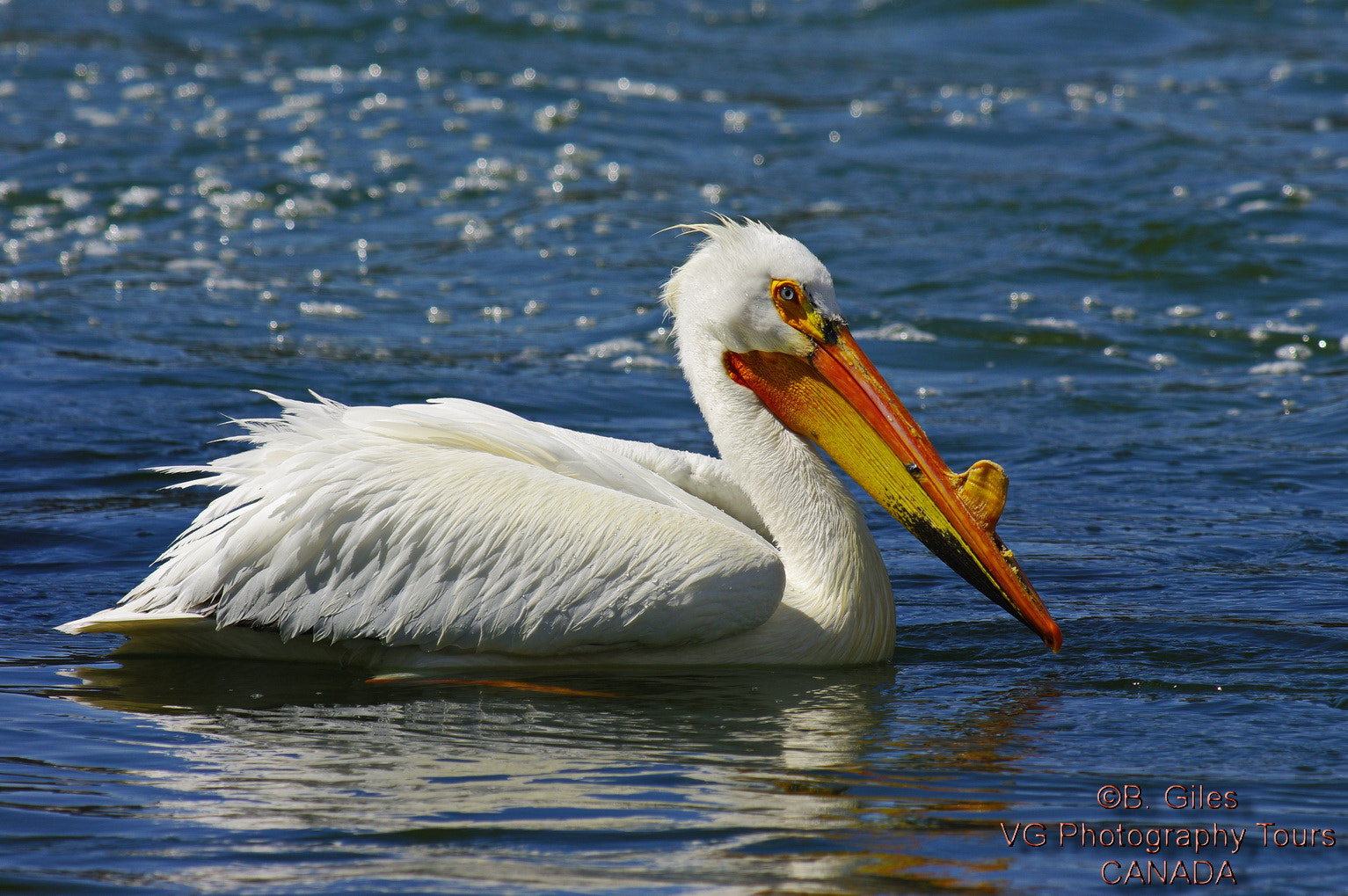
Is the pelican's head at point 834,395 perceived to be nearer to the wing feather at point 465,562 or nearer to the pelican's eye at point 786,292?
the pelican's eye at point 786,292

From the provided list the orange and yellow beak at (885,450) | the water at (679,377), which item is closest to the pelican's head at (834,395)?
the orange and yellow beak at (885,450)

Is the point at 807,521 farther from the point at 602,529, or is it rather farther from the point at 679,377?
the point at 679,377

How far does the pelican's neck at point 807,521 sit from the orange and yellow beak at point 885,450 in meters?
0.06

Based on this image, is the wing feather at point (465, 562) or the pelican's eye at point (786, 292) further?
the pelican's eye at point (786, 292)

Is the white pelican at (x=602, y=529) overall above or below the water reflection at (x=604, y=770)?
above

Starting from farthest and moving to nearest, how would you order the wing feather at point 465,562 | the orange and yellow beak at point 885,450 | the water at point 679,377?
1. the orange and yellow beak at point 885,450
2. the wing feather at point 465,562
3. the water at point 679,377

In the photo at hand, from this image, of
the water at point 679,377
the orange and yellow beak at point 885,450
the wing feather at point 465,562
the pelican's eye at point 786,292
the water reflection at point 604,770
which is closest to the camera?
the water reflection at point 604,770

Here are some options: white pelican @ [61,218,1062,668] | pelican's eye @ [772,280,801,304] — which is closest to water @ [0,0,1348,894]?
white pelican @ [61,218,1062,668]

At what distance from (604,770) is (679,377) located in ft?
15.4

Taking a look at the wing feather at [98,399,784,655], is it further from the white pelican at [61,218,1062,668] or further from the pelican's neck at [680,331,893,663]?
the pelican's neck at [680,331,893,663]

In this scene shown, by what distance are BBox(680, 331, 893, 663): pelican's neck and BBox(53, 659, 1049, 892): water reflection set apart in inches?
5.7

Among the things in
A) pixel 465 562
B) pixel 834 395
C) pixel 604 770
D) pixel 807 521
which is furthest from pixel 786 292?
pixel 604 770

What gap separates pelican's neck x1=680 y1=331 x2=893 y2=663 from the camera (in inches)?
172

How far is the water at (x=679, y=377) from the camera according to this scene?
3.31m
